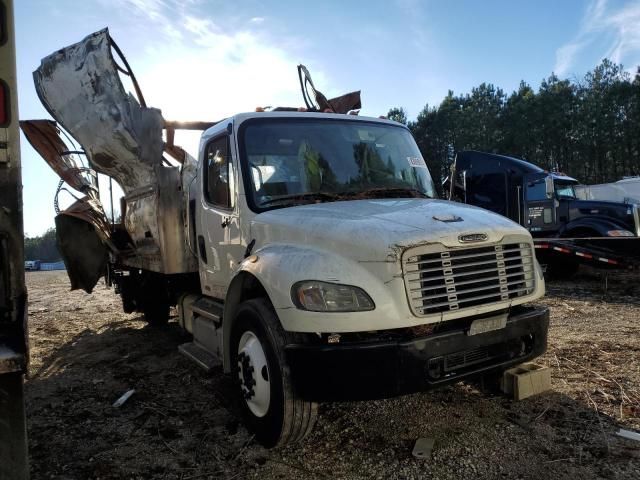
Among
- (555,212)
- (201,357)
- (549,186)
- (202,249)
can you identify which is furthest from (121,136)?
(555,212)

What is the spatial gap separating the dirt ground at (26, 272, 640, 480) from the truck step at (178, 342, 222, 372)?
38 cm

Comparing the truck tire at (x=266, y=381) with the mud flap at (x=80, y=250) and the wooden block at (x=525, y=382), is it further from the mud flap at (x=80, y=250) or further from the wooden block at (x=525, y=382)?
the mud flap at (x=80, y=250)

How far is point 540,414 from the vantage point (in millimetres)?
3666

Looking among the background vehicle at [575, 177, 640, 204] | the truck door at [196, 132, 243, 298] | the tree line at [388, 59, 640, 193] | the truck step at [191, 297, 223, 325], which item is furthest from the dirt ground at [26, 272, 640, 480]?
the tree line at [388, 59, 640, 193]

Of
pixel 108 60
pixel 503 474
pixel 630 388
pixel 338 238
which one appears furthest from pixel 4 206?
pixel 630 388

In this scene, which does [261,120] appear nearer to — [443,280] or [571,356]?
[443,280]

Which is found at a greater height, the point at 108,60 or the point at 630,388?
the point at 108,60

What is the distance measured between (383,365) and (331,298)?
481 mm

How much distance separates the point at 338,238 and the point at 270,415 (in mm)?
1261

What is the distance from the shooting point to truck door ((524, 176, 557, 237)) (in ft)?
39.8

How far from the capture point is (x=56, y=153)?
654 cm

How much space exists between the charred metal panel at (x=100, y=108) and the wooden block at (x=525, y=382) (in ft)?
13.9

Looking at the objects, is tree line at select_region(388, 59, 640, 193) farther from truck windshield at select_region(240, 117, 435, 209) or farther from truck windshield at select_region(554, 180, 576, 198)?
truck windshield at select_region(240, 117, 435, 209)

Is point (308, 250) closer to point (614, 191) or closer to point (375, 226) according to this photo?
point (375, 226)
